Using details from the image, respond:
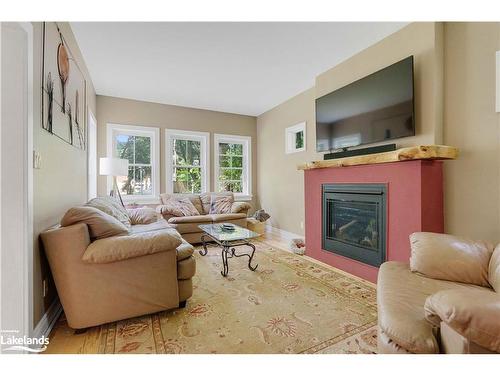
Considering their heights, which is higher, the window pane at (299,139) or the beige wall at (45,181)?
the window pane at (299,139)

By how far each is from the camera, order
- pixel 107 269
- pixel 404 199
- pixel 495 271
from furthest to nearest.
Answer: pixel 404 199
pixel 107 269
pixel 495 271

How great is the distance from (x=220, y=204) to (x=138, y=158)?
1876mm

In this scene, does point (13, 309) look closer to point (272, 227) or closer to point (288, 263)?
point (288, 263)

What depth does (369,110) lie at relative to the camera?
271cm

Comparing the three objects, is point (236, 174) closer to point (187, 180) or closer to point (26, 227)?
point (187, 180)

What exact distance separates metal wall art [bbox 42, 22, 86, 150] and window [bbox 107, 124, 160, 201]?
1.61 meters

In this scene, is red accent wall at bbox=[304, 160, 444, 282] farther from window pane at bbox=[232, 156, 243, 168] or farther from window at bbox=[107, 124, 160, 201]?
window at bbox=[107, 124, 160, 201]

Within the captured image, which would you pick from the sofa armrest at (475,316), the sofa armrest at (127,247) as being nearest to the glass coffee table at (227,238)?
the sofa armrest at (127,247)

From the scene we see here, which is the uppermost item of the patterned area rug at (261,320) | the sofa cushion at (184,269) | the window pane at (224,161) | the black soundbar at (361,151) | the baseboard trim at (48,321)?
the window pane at (224,161)

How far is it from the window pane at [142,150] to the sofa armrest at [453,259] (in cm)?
461

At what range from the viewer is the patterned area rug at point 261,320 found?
152cm

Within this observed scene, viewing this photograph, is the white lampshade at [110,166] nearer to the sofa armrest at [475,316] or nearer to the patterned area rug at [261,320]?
the patterned area rug at [261,320]

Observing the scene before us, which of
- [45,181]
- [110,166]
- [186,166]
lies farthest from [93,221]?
[186,166]
